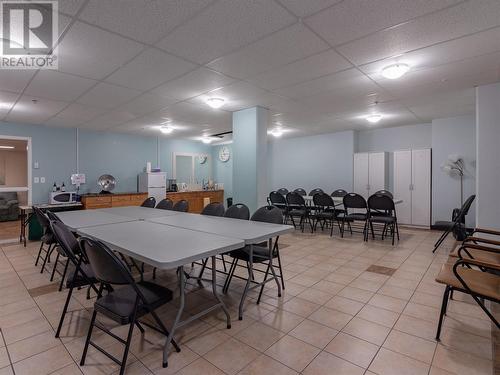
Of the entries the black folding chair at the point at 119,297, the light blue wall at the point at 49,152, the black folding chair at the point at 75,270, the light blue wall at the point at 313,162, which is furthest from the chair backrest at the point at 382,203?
the light blue wall at the point at 49,152

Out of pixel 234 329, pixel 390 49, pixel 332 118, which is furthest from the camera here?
pixel 332 118

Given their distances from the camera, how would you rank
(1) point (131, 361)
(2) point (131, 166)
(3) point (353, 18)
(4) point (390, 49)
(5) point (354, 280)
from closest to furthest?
(1) point (131, 361)
(3) point (353, 18)
(4) point (390, 49)
(5) point (354, 280)
(2) point (131, 166)

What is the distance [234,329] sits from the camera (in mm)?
2242

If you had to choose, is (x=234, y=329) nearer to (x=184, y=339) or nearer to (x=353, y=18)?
(x=184, y=339)

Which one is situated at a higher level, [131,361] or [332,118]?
[332,118]

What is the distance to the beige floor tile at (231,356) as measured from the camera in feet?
5.88

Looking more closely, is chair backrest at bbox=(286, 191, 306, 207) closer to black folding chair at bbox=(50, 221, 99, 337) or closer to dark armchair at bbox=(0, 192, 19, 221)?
black folding chair at bbox=(50, 221, 99, 337)

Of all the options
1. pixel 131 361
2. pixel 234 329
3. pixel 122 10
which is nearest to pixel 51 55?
pixel 122 10

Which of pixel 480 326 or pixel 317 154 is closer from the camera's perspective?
pixel 480 326

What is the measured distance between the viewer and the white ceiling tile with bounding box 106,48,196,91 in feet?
8.96

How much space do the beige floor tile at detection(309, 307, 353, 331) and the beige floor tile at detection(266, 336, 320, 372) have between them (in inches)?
14.8

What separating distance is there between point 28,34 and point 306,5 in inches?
91.0

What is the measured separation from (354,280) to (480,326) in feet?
4.00

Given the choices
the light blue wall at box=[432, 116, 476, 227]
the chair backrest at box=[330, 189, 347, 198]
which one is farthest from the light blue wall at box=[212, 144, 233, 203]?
the light blue wall at box=[432, 116, 476, 227]
